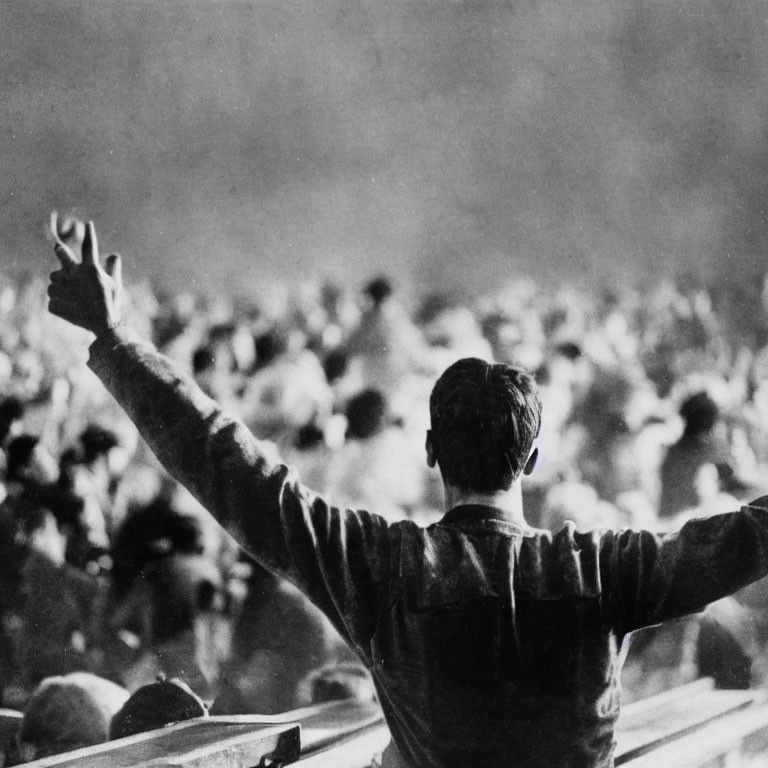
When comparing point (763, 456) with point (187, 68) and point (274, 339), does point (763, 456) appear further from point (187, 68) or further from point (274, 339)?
point (187, 68)

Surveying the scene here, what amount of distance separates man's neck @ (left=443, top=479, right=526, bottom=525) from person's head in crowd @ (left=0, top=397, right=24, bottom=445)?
1.02 meters

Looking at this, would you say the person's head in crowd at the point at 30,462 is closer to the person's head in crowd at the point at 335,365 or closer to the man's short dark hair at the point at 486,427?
the person's head in crowd at the point at 335,365

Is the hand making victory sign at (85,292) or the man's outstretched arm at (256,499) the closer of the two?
the man's outstretched arm at (256,499)

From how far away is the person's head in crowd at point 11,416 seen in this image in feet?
6.45

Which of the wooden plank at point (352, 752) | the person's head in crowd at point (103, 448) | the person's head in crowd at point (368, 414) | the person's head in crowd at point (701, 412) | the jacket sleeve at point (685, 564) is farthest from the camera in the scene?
the person's head in crowd at point (701, 412)

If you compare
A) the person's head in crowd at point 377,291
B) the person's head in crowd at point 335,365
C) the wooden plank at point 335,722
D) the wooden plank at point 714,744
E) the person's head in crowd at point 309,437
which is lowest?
the wooden plank at point 714,744

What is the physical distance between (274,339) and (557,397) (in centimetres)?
60

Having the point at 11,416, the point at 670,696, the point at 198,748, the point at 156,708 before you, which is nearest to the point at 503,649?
the point at 198,748

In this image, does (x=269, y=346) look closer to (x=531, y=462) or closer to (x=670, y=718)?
(x=531, y=462)

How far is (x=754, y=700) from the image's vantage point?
2125 millimetres

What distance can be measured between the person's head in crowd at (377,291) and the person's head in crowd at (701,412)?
2.21 feet

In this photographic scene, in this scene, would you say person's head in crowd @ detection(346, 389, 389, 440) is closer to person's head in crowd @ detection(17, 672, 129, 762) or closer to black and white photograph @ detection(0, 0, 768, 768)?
black and white photograph @ detection(0, 0, 768, 768)

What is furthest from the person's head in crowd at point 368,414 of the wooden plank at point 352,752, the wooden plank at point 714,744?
the wooden plank at point 714,744

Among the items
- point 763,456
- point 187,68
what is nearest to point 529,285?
point 763,456
